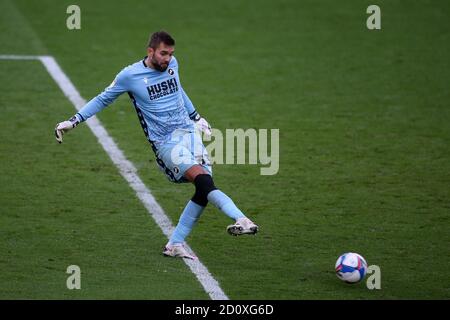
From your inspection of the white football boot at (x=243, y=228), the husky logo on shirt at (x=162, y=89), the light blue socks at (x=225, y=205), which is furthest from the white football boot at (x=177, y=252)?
the husky logo on shirt at (x=162, y=89)

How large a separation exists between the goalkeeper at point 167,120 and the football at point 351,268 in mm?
1388

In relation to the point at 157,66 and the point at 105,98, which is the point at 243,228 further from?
the point at 105,98

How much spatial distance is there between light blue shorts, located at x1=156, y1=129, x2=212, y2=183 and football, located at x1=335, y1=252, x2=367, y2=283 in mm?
1601

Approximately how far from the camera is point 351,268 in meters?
8.00

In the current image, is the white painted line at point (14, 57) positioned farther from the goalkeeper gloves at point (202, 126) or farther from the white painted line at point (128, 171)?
the goalkeeper gloves at point (202, 126)

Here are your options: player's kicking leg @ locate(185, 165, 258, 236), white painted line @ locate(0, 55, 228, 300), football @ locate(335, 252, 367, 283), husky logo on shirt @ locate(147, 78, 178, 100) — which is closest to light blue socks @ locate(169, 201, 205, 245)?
player's kicking leg @ locate(185, 165, 258, 236)

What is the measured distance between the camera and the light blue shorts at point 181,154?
8.70 m

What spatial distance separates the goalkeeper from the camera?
8.63m

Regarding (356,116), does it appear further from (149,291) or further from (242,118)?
Answer: (149,291)

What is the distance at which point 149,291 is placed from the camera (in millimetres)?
7805

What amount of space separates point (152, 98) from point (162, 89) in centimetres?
13

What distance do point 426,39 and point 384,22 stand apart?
4.10 feet

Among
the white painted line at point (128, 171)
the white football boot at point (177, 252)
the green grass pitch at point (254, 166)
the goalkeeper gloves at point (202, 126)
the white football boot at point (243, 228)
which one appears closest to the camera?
the white football boot at point (243, 228)
